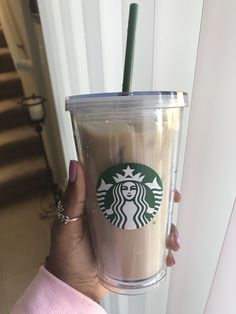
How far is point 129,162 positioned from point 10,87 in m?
3.03

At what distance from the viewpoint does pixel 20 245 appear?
2041 millimetres

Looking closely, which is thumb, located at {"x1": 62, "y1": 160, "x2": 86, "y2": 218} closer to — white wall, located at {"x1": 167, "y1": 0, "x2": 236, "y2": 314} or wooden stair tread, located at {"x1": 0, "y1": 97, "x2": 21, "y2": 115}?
white wall, located at {"x1": 167, "y1": 0, "x2": 236, "y2": 314}

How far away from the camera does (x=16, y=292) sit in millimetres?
1724

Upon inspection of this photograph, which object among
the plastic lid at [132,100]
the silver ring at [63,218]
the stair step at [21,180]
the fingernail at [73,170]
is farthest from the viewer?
the stair step at [21,180]

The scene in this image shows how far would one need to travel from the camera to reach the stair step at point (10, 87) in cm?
308

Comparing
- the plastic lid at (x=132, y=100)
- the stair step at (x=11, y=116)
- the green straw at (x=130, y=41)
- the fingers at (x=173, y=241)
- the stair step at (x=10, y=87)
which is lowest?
the stair step at (x=11, y=116)

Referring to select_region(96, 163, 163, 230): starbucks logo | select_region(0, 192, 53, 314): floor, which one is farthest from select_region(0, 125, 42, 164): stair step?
select_region(96, 163, 163, 230): starbucks logo

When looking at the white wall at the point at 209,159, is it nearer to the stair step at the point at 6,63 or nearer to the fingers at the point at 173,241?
the fingers at the point at 173,241

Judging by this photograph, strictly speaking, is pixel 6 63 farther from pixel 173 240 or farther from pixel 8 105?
pixel 173 240

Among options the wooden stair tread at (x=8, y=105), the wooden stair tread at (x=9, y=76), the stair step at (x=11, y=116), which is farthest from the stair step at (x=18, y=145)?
the wooden stair tread at (x=9, y=76)

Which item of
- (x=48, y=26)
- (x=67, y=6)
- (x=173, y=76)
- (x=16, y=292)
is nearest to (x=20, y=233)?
(x=16, y=292)

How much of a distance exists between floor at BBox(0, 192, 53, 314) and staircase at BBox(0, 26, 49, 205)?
123mm

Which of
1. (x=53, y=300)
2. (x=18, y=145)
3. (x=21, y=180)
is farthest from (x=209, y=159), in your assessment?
(x=18, y=145)

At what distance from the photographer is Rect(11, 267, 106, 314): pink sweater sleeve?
609 mm
